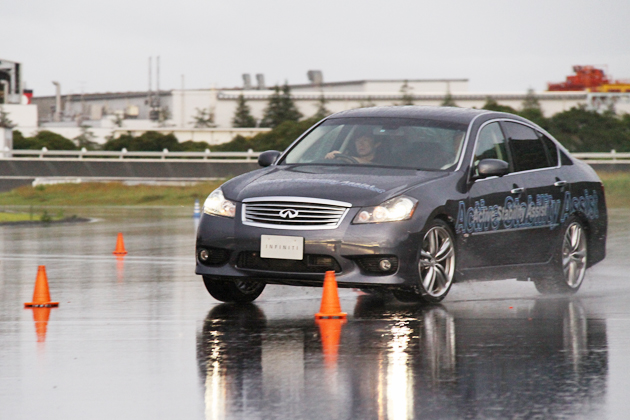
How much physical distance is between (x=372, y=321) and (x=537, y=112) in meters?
80.3

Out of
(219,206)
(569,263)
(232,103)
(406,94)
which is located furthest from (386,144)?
(232,103)

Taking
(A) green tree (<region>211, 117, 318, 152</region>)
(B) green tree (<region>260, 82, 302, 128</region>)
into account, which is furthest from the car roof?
(B) green tree (<region>260, 82, 302, 128</region>)

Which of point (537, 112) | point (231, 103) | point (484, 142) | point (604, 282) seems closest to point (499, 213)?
point (484, 142)

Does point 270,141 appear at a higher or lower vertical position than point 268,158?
higher

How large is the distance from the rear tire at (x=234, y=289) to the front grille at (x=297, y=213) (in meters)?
0.88

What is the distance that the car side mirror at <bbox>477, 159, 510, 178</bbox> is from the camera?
980cm

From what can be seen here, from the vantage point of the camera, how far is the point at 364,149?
10211 millimetres

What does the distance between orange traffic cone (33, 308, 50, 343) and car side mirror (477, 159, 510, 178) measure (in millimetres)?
4073

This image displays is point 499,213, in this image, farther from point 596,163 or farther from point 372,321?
point 596,163

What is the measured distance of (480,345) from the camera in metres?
7.43

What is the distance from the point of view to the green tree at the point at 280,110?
327 feet

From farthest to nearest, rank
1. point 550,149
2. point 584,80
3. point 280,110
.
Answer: point 584,80 → point 280,110 → point 550,149

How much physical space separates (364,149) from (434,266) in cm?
148

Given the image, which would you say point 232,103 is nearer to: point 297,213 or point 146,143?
point 146,143
